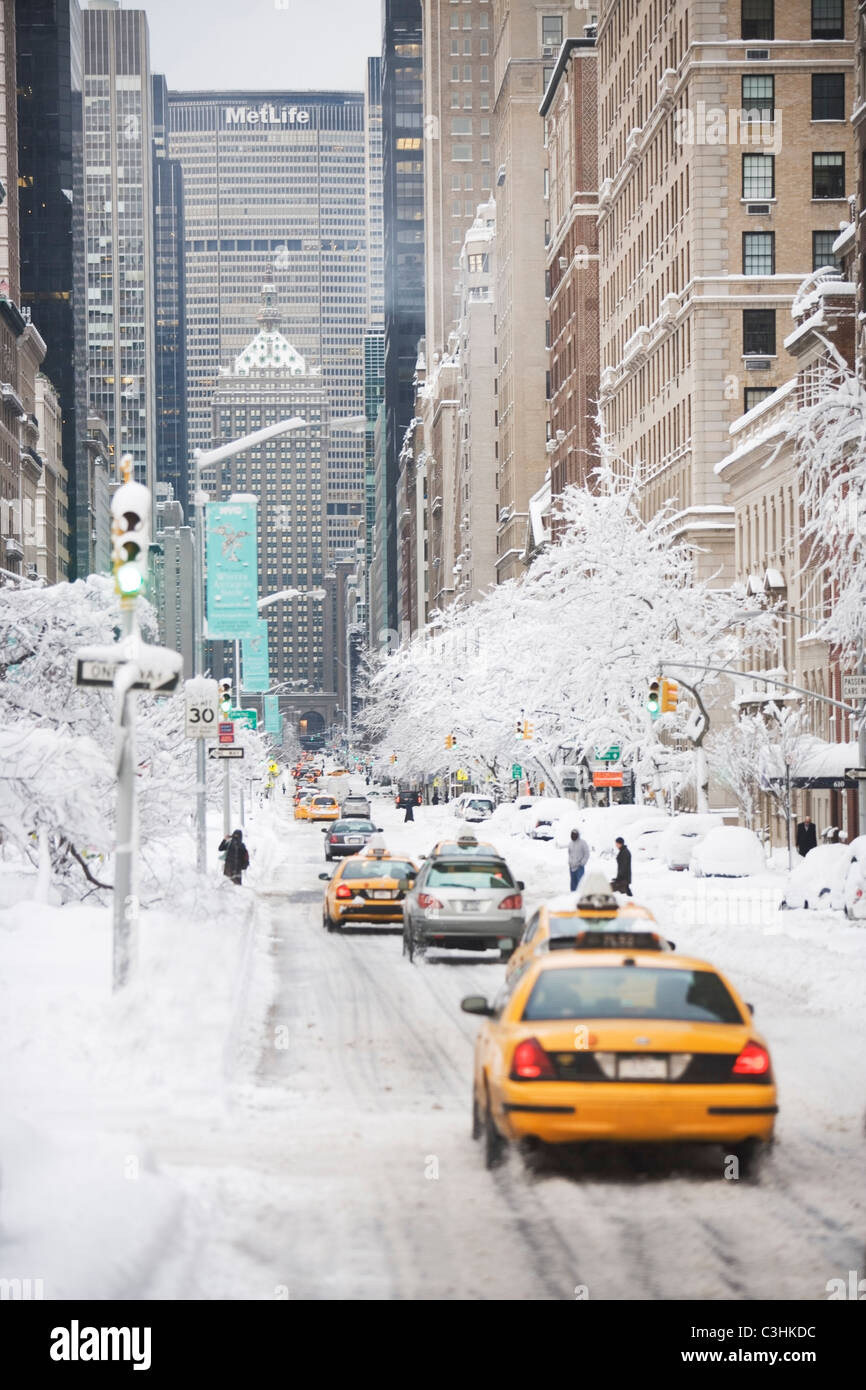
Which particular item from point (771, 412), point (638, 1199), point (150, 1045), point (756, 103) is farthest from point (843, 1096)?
point (756, 103)

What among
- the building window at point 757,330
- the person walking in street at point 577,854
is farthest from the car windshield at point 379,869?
the building window at point 757,330

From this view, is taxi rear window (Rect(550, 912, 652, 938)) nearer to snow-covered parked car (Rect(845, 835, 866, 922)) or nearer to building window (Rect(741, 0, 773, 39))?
snow-covered parked car (Rect(845, 835, 866, 922))

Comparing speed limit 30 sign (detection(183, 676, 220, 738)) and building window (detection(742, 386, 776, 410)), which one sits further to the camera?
building window (detection(742, 386, 776, 410))

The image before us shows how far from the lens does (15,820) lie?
25391mm

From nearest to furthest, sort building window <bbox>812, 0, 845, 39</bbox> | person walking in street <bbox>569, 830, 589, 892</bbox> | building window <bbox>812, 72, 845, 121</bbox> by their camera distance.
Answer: person walking in street <bbox>569, 830, 589, 892</bbox> < building window <bbox>812, 72, 845, 121</bbox> < building window <bbox>812, 0, 845, 39</bbox>

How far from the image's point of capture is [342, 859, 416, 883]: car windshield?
102ft

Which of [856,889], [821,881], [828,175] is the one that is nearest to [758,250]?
[828,175]

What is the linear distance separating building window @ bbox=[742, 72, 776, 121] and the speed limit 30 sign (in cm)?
5698

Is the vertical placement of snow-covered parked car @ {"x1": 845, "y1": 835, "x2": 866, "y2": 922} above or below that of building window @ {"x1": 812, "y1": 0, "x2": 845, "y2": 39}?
below

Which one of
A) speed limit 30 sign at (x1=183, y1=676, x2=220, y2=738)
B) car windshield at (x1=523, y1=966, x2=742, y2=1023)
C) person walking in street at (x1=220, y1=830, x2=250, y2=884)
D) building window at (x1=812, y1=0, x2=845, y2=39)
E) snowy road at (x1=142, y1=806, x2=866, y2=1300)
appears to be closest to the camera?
snowy road at (x1=142, y1=806, x2=866, y2=1300)

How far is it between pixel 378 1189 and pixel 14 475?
115011 millimetres

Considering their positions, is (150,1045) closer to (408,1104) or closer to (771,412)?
(408,1104)

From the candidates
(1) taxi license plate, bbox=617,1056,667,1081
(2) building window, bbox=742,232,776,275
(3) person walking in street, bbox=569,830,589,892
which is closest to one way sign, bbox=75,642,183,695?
(1) taxi license plate, bbox=617,1056,667,1081
